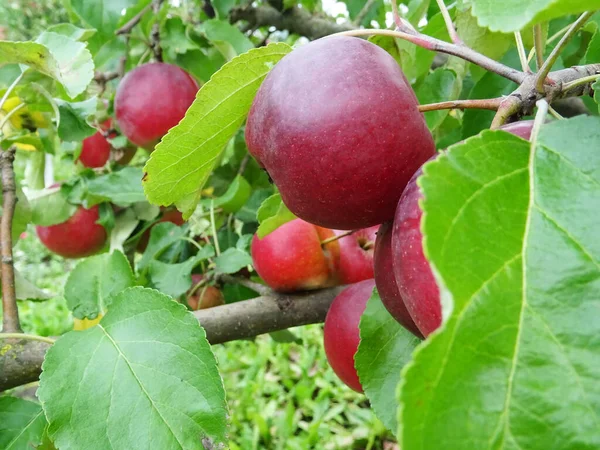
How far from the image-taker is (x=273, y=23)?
1646 mm

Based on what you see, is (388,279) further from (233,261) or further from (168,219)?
(168,219)

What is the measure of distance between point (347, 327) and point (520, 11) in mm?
559

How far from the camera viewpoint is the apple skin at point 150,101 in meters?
1.28

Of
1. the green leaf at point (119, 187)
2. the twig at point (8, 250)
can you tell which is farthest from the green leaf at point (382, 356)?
the green leaf at point (119, 187)

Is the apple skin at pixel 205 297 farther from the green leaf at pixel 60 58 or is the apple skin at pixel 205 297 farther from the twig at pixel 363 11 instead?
the twig at pixel 363 11

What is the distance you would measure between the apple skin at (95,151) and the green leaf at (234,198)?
0.45 meters

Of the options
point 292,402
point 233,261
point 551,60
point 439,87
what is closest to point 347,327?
point 233,261

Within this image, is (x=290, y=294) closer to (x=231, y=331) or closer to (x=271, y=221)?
(x=231, y=331)

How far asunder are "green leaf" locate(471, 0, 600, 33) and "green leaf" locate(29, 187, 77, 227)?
3.76 ft

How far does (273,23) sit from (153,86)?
52 cm

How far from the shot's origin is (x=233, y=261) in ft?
3.46

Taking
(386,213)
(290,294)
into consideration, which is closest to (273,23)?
(290,294)

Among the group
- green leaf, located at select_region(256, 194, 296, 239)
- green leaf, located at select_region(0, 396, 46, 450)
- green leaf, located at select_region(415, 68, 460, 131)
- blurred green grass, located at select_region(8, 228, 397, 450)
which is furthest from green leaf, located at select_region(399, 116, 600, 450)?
blurred green grass, located at select_region(8, 228, 397, 450)

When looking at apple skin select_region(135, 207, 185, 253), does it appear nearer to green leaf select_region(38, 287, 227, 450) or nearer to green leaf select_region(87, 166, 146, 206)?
green leaf select_region(87, 166, 146, 206)
